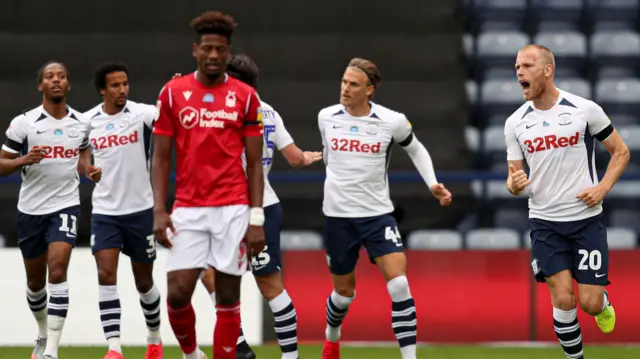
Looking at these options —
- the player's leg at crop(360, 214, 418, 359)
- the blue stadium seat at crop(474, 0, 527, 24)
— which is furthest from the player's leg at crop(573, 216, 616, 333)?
the blue stadium seat at crop(474, 0, 527, 24)

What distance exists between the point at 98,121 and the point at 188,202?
2.54m

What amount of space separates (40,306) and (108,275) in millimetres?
812

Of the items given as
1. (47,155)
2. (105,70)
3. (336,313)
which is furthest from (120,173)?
(336,313)

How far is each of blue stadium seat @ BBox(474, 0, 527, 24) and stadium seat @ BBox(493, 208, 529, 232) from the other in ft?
15.3

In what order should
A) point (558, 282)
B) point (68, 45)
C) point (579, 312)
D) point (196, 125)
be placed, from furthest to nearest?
point (68, 45) < point (579, 312) < point (558, 282) < point (196, 125)

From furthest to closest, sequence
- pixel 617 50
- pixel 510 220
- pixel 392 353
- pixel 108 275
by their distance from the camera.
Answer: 1. pixel 617 50
2. pixel 510 220
3. pixel 392 353
4. pixel 108 275

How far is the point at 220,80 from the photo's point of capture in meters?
6.87

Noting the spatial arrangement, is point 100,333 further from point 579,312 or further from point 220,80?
point 220,80

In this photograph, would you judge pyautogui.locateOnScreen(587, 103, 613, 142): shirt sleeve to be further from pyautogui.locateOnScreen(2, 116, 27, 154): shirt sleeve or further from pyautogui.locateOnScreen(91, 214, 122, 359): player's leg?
pyautogui.locateOnScreen(2, 116, 27, 154): shirt sleeve

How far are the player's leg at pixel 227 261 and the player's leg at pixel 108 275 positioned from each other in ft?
7.23

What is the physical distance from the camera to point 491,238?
504 inches

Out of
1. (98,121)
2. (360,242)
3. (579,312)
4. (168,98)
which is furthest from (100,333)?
(168,98)

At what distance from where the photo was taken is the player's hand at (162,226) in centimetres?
671

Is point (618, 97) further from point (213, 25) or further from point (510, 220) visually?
point (213, 25)
